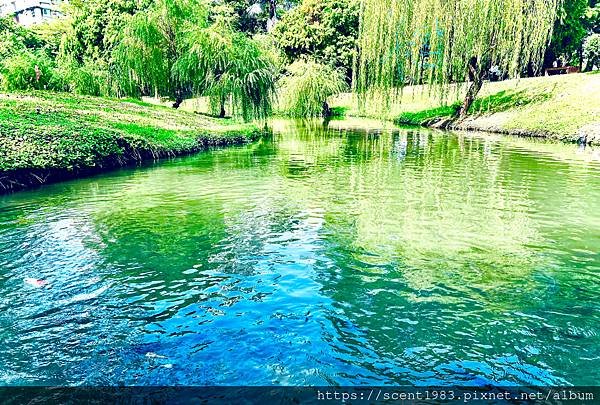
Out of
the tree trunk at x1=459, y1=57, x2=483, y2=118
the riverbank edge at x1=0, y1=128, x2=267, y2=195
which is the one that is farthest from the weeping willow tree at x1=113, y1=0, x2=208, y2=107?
the tree trunk at x1=459, y1=57, x2=483, y2=118

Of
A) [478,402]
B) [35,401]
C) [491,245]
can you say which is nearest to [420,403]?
[478,402]

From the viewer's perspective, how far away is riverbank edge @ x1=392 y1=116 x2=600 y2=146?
20469 millimetres

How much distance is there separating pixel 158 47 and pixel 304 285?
24.0 m

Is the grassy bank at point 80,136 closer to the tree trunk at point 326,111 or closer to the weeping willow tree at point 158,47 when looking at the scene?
the weeping willow tree at point 158,47

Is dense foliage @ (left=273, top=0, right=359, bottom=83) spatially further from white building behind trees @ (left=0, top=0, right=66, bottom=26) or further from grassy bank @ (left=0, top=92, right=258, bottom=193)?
white building behind trees @ (left=0, top=0, right=66, bottom=26)

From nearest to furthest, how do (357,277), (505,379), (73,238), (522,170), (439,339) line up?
(505,379)
(439,339)
(357,277)
(73,238)
(522,170)

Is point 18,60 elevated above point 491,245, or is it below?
above

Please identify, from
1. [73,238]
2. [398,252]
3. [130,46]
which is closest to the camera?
[398,252]

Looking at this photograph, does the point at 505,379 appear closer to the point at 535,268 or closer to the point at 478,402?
the point at 478,402

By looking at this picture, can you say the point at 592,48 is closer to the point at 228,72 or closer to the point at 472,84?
the point at 472,84

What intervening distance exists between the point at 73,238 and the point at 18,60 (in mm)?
20725

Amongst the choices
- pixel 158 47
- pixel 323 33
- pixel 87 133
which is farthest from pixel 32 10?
pixel 87 133

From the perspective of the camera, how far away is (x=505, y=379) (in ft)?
12.1

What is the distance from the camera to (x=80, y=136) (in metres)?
14.5
